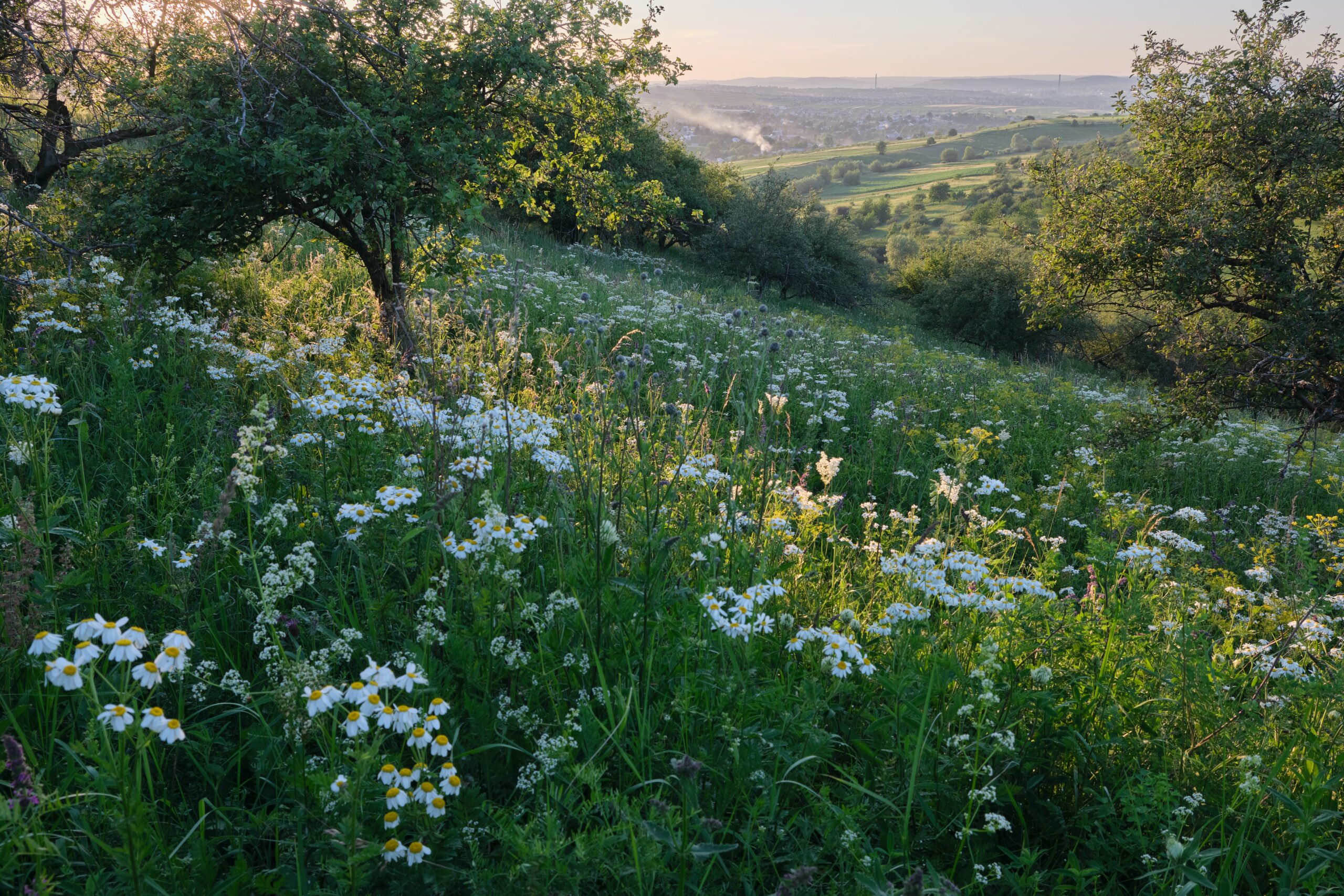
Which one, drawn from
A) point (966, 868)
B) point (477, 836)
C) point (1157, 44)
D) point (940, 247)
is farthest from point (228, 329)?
point (940, 247)

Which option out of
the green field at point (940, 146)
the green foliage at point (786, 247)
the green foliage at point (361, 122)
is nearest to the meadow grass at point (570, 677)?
the green foliage at point (361, 122)

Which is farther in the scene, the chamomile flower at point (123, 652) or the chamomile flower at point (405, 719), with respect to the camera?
the chamomile flower at point (405, 719)

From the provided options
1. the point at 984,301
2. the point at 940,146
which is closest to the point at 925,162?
the point at 940,146

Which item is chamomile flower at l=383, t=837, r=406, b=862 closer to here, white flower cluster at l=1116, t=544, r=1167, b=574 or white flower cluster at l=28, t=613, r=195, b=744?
white flower cluster at l=28, t=613, r=195, b=744

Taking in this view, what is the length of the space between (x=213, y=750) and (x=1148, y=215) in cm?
1161

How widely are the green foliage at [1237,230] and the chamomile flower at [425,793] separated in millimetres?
9271

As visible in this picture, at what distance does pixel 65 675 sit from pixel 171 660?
8.2 inches

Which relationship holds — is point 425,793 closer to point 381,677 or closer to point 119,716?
point 381,677

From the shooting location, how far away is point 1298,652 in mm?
3471

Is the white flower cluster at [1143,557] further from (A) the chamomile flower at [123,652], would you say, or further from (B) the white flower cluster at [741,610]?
(A) the chamomile flower at [123,652]

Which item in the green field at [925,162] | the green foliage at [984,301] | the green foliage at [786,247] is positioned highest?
the green field at [925,162]

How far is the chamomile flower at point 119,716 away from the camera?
141 centimetres

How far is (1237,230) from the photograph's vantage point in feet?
27.5

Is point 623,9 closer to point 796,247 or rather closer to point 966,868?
point 966,868
